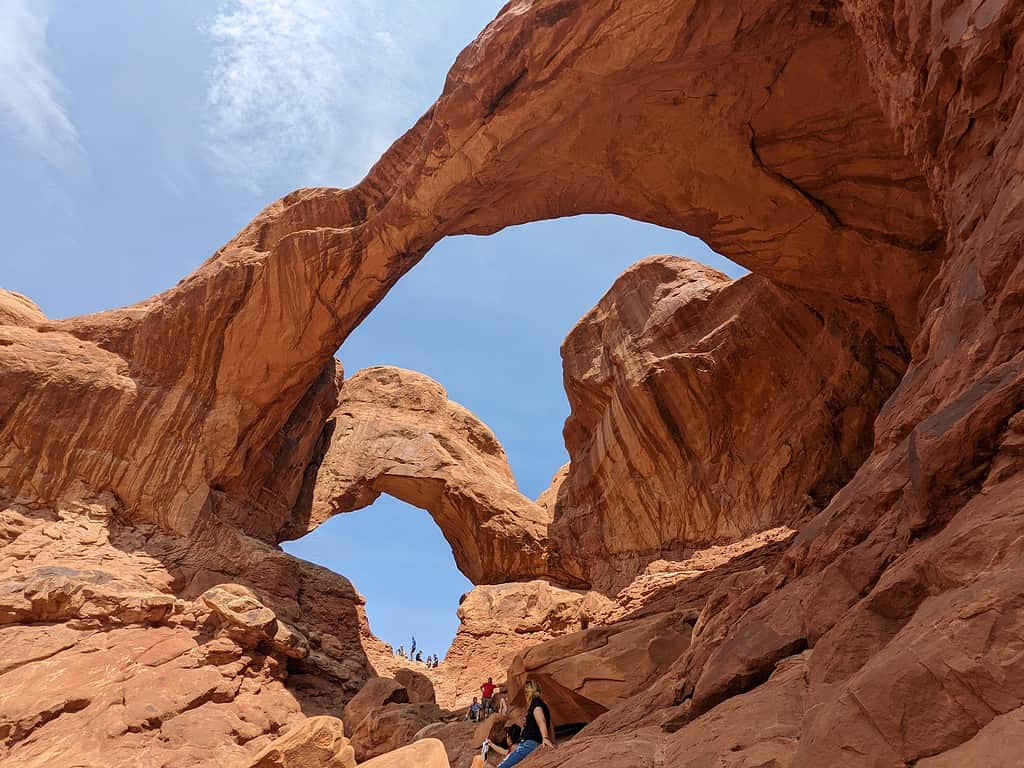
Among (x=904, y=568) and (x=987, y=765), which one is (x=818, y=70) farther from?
(x=987, y=765)

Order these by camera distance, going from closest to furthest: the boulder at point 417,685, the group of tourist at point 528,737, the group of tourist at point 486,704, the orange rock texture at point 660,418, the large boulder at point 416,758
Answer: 1. the orange rock texture at point 660,418
2. the large boulder at point 416,758
3. the group of tourist at point 528,737
4. the group of tourist at point 486,704
5. the boulder at point 417,685

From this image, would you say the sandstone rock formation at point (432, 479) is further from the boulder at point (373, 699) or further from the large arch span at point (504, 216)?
the boulder at point (373, 699)

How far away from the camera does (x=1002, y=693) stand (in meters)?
2.84

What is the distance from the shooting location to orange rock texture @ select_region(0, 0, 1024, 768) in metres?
4.33

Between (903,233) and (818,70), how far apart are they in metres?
3.68

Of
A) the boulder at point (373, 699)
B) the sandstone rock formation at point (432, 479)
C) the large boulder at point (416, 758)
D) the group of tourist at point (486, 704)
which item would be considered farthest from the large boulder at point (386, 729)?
the sandstone rock formation at point (432, 479)

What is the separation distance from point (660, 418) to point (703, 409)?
3.94 feet

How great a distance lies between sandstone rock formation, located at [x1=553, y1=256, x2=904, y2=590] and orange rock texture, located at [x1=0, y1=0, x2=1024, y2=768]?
0.09m

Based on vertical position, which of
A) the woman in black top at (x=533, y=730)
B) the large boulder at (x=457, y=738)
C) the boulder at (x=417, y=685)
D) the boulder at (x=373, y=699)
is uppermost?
Result: the boulder at (x=417, y=685)

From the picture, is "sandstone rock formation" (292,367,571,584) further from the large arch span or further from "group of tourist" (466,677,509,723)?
"group of tourist" (466,677,509,723)

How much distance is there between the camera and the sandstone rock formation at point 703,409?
16547mm

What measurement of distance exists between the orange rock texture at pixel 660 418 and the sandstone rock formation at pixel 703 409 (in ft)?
0.31

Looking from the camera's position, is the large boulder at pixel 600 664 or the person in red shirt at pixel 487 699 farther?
the person in red shirt at pixel 487 699

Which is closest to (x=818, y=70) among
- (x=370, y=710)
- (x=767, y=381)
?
(x=767, y=381)
